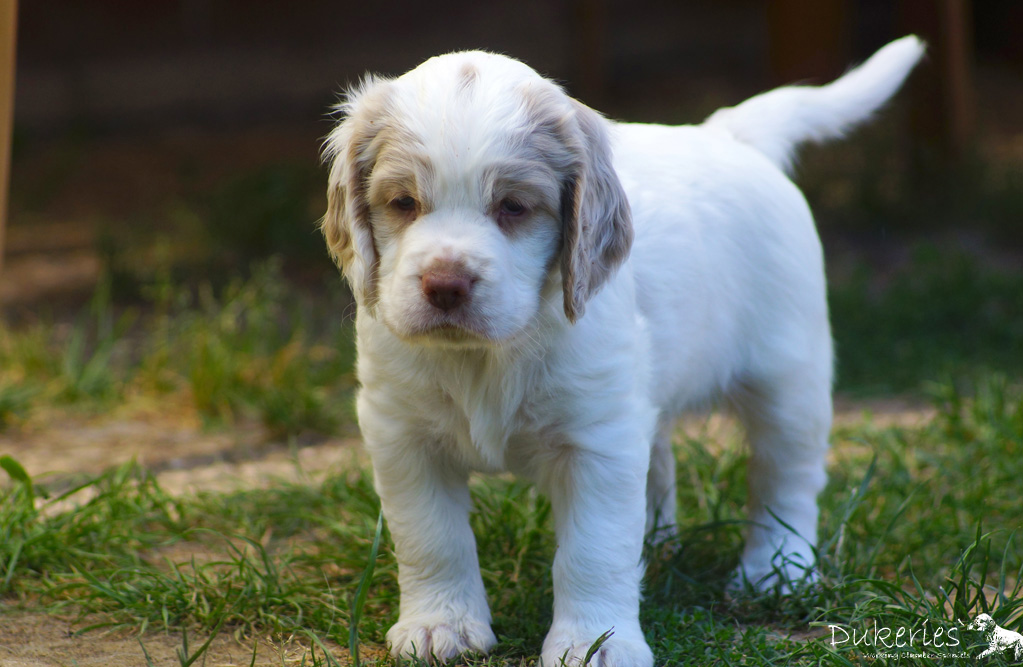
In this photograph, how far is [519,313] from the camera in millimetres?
2609

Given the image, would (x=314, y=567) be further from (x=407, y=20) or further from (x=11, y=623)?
(x=407, y=20)

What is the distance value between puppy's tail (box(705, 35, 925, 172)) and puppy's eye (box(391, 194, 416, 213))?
1.58m

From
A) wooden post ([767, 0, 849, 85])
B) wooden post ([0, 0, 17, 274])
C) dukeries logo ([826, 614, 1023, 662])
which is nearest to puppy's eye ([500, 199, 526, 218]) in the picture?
dukeries logo ([826, 614, 1023, 662])

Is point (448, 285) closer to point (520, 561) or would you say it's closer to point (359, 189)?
point (359, 189)

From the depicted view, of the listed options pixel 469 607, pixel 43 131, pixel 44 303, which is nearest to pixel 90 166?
pixel 43 131

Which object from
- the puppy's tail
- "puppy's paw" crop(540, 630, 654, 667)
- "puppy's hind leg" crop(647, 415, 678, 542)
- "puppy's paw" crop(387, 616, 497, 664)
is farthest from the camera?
the puppy's tail

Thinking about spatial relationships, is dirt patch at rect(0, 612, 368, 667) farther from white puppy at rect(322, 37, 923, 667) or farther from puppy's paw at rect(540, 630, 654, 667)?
puppy's paw at rect(540, 630, 654, 667)

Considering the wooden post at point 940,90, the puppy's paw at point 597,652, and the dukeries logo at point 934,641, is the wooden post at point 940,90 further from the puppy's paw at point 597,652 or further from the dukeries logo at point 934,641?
the puppy's paw at point 597,652

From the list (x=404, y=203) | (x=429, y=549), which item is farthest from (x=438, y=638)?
(x=404, y=203)

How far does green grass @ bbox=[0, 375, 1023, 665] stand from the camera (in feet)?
9.76

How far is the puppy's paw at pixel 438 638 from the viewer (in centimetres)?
289

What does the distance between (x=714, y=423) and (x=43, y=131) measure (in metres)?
8.31

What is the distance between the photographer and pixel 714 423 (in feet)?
17.9

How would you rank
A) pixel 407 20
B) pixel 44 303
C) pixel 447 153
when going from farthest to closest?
pixel 407 20, pixel 44 303, pixel 447 153
